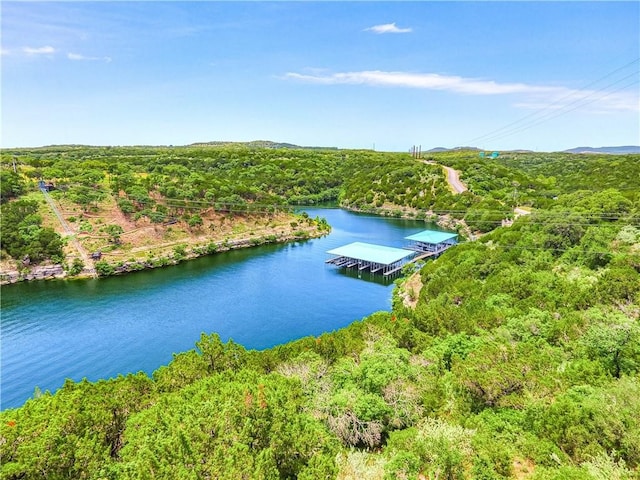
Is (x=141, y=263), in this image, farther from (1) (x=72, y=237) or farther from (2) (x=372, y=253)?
(2) (x=372, y=253)

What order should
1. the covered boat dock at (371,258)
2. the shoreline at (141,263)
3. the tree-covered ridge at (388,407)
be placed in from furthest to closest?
the covered boat dock at (371,258)
the shoreline at (141,263)
the tree-covered ridge at (388,407)

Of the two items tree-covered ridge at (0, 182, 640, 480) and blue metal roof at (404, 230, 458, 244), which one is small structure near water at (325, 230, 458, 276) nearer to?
blue metal roof at (404, 230, 458, 244)

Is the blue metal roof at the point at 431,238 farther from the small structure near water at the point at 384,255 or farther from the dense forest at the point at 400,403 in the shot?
the dense forest at the point at 400,403

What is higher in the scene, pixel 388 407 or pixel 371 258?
pixel 388 407

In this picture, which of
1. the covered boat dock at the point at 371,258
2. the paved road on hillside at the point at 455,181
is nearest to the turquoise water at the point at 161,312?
the covered boat dock at the point at 371,258

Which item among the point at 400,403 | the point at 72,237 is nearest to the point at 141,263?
the point at 72,237

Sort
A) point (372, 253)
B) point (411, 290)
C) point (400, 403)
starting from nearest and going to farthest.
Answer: point (400, 403) < point (411, 290) < point (372, 253)
